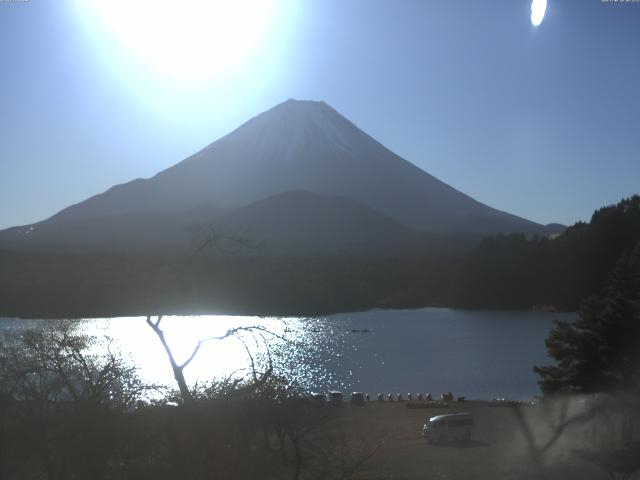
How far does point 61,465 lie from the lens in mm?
3068

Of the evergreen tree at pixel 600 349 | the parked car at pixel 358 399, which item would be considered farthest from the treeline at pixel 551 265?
the evergreen tree at pixel 600 349

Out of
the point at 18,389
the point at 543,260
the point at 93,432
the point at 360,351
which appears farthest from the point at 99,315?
the point at 543,260

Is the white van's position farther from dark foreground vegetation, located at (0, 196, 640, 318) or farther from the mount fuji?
the mount fuji

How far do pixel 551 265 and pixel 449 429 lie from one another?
37.9 m

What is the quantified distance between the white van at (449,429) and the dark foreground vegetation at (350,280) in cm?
422

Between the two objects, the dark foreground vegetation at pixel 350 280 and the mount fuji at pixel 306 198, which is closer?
the dark foreground vegetation at pixel 350 280

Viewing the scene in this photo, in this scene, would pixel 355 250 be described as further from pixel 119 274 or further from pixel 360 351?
pixel 119 274

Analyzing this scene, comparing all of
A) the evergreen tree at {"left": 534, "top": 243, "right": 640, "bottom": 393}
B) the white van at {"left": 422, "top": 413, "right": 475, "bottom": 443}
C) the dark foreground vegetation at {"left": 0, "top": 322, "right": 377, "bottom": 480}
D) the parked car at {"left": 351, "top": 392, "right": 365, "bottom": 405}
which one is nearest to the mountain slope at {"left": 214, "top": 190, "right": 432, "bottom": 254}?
the parked car at {"left": 351, "top": 392, "right": 365, "bottom": 405}

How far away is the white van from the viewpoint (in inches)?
495

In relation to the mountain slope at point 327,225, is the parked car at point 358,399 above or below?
below

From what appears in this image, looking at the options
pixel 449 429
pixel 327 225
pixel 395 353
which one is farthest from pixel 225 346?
pixel 327 225

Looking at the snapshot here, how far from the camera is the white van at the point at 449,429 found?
1258 centimetres

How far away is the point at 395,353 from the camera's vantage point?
31.5m

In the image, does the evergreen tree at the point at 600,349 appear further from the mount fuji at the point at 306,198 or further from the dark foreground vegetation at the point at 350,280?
the mount fuji at the point at 306,198
